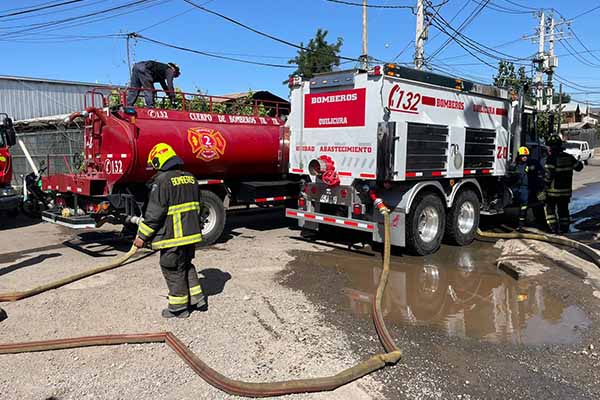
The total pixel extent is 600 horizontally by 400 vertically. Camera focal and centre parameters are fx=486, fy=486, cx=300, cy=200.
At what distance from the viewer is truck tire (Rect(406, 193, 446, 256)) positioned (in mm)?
7461

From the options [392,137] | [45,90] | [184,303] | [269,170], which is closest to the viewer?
[184,303]

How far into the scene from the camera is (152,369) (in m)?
3.82

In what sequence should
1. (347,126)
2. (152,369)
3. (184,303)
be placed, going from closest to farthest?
(152,369)
(184,303)
(347,126)

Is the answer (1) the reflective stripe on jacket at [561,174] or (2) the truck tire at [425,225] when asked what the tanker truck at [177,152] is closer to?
(2) the truck tire at [425,225]

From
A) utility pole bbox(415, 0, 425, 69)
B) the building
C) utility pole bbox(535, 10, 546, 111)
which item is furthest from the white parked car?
the building

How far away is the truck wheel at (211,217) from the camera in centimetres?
842

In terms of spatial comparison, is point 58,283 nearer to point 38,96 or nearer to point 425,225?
point 425,225

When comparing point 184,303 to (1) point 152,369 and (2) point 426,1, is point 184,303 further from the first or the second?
(2) point 426,1

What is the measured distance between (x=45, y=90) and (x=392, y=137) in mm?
22943

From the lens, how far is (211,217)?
28.1 ft

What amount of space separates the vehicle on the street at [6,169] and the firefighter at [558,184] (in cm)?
1085

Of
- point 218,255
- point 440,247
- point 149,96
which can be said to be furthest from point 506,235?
point 149,96

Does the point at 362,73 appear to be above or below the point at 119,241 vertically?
above

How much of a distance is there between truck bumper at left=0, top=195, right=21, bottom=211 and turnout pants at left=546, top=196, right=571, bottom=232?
10.8m
